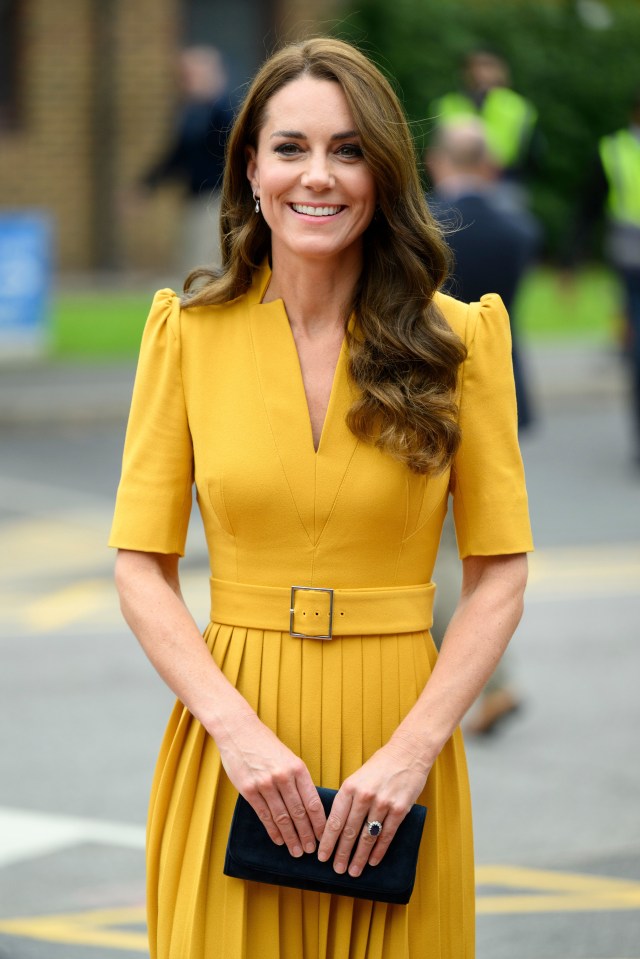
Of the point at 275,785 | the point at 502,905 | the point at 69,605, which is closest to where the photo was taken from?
the point at 275,785

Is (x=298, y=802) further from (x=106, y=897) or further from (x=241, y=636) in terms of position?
(x=106, y=897)

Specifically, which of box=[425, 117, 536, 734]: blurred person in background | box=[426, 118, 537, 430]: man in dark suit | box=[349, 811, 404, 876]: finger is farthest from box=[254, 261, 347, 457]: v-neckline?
box=[426, 118, 537, 430]: man in dark suit

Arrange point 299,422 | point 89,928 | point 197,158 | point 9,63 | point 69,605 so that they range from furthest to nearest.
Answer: point 9,63 < point 197,158 < point 69,605 < point 89,928 < point 299,422

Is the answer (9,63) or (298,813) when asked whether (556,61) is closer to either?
(9,63)

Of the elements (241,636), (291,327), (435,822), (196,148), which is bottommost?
(435,822)

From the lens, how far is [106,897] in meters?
4.95

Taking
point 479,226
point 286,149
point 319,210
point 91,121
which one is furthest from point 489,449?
point 91,121

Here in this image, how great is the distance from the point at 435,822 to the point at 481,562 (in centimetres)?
42

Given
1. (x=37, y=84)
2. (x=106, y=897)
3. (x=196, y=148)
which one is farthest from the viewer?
(x=37, y=84)

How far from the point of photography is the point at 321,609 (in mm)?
2658

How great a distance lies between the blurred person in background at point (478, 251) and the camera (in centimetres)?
638

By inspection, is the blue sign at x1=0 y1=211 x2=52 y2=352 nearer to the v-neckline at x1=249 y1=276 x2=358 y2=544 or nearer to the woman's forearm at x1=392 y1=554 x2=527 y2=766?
the v-neckline at x1=249 y1=276 x2=358 y2=544

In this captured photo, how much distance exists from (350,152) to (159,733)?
4078 millimetres

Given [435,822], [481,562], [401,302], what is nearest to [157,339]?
[401,302]
